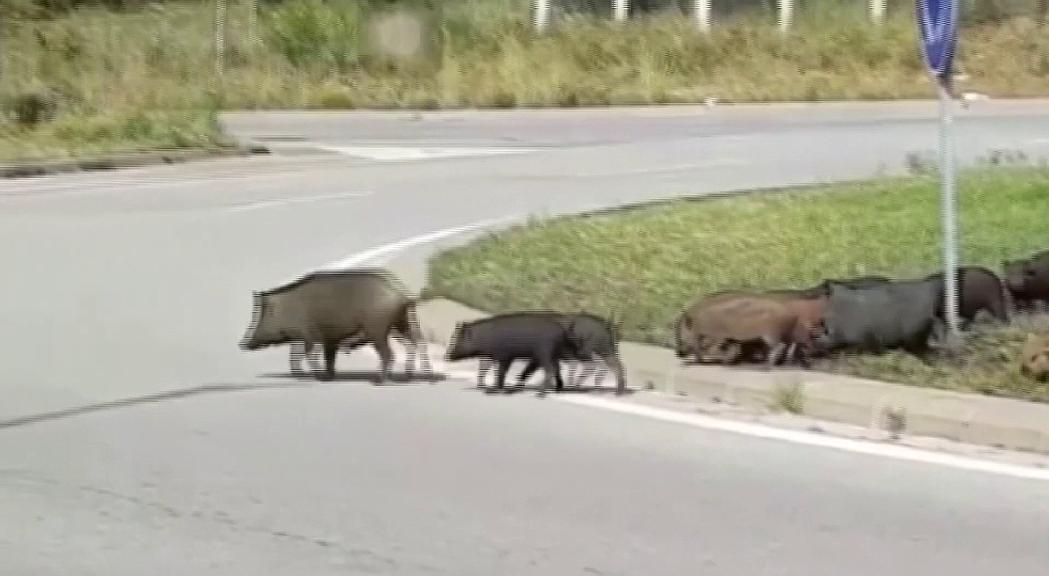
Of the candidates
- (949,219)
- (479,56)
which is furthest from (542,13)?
(949,219)

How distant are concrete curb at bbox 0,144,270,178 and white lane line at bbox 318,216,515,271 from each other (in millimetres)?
7483

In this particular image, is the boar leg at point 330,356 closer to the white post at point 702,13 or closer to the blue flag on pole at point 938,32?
the blue flag on pole at point 938,32

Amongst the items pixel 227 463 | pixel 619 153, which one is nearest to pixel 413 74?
pixel 619 153

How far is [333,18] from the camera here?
1554 inches

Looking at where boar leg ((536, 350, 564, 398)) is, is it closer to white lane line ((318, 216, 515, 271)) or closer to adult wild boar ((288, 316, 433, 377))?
adult wild boar ((288, 316, 433, 377))

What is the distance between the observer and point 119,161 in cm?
2330

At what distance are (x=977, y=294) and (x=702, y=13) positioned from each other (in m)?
34.2

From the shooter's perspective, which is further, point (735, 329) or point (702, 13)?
point (702, 13)

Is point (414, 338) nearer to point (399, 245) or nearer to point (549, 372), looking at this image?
point (549, 372)

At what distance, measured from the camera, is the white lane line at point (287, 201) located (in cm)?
1825

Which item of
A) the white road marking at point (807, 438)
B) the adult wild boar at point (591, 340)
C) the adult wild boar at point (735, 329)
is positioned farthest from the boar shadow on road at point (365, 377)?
the adult wild boar at point (735, 329)

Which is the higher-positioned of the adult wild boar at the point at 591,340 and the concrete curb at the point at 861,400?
the adult wild boar at the point at 591,340

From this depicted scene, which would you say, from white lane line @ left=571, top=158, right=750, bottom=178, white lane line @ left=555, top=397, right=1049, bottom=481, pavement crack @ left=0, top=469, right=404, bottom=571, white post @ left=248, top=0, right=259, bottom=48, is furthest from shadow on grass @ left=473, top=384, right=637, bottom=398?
white post @ left=248, top=0, right=259, bottom=48

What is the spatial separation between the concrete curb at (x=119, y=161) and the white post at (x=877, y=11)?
22364 millimetres
